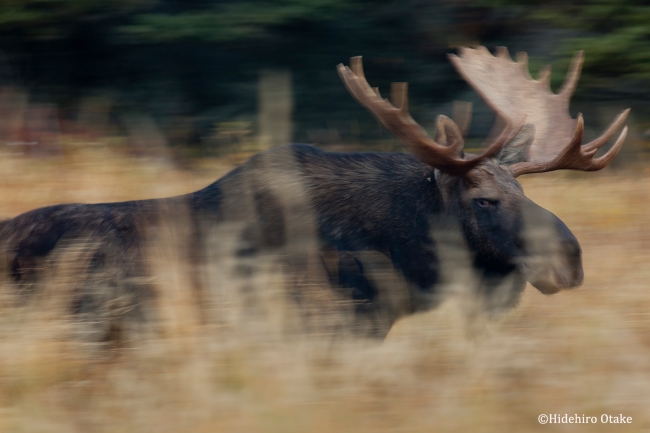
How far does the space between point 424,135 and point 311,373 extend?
57.0 inches

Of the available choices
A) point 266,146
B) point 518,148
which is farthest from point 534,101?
point 266,146

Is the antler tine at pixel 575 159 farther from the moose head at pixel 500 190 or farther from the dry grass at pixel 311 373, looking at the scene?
the dry grass at pixel 311 373

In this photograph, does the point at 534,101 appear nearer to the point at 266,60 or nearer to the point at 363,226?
the point at 363,226

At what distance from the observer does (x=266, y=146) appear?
7.08 m

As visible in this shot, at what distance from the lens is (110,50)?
9.18m

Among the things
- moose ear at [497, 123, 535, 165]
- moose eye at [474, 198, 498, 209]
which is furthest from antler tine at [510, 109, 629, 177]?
moose eye at [474, 198, 498, 209]

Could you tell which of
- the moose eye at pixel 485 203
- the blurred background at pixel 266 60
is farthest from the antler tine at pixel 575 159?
the blurred background at pixel 266 60

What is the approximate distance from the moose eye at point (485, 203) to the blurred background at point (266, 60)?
4.25m

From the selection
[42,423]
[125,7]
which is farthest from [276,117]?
[42,423]

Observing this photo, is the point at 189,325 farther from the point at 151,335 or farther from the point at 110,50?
the point at 110,50

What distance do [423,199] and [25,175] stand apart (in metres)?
3.90

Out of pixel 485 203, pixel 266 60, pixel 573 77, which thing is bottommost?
pixel 266 60

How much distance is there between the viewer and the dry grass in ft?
9.77

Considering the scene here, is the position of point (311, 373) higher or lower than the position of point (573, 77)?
lower
